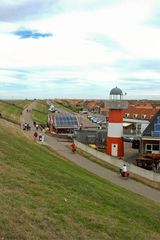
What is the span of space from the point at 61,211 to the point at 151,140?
99.4 feet

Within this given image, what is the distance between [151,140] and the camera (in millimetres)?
42344

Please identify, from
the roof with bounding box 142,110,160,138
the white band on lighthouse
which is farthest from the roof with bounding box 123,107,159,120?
the roof with bounding box 142,110,160,138

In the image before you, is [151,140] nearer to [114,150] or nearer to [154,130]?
[154,130]

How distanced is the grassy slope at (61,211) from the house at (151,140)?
23.2m

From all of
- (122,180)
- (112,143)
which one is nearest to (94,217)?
(122,180)

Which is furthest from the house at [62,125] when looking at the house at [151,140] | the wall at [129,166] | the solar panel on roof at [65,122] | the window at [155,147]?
the window at [155,147]

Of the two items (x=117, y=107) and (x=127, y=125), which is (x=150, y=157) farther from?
(x=127, y=125)

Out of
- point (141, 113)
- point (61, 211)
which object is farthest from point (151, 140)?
point (141, 113)

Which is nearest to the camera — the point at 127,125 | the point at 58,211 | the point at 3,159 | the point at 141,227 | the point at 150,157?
the point at 58,211

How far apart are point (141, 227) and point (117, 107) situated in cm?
3103

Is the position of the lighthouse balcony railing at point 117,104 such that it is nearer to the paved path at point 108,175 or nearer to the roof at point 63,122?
the paved path at point 108,175

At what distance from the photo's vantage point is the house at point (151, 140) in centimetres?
4216

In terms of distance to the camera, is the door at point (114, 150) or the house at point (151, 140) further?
the door at point (114, 150)

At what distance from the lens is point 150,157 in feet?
128
